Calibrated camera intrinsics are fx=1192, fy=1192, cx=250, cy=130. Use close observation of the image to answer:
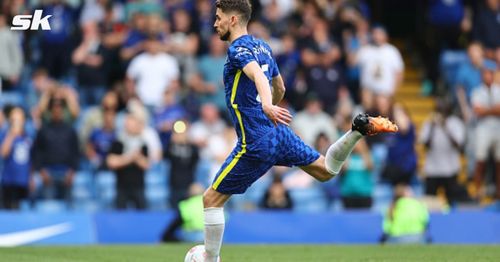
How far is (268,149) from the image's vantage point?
10859mm

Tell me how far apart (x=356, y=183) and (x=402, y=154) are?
104cm

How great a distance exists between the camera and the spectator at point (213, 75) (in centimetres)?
2122

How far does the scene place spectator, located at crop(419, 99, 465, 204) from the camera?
19.9m

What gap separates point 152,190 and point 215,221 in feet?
29.7

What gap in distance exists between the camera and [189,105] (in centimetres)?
2088

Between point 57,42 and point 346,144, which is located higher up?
point 57,42

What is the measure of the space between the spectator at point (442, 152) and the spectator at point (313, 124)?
1.60 metres

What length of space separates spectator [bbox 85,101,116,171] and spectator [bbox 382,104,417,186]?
4631 millimetres

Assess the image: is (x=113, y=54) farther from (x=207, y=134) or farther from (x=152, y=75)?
(x=207, y=134)

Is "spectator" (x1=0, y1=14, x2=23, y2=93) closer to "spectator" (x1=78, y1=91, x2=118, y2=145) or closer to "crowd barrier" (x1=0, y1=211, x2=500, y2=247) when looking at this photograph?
"spectator" (x1=78, y1=91, x2=118, y2=145)

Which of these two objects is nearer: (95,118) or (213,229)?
(213,229)

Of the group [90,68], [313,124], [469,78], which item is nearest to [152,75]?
[90,68]

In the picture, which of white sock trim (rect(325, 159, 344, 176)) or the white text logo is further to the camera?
the white text logo

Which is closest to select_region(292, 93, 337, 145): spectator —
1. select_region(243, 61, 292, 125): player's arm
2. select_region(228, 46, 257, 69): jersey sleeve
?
select_region(228, 46, 257, 69): jersey sleeve
